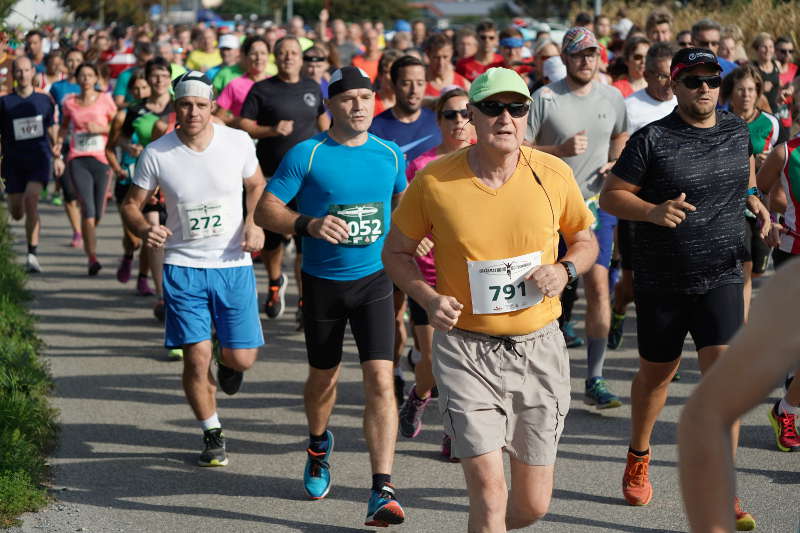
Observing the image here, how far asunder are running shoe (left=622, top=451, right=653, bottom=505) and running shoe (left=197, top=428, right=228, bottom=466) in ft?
7.06

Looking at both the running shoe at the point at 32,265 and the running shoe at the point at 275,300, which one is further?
the running shoe at the point at 32,265

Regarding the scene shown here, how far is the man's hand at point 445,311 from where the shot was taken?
4465 millimetres

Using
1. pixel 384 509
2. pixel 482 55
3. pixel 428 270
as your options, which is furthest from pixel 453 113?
pixel 482 55

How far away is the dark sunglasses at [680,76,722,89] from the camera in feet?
18.5

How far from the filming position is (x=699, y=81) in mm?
5633

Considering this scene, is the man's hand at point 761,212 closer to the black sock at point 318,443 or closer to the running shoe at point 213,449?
the black sock at point 318,443

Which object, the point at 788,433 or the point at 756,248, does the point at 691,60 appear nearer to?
the point at 788,433

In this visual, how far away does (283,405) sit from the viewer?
26.5 ft

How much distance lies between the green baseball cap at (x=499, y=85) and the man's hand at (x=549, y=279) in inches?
25.0

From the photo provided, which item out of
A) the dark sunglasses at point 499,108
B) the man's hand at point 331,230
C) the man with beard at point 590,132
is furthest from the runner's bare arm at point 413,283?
the man with beard at point 590,132

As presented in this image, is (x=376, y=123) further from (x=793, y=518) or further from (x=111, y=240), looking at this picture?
(x=111, y=240)

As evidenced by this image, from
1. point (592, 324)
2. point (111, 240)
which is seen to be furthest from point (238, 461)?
point (111, 240)

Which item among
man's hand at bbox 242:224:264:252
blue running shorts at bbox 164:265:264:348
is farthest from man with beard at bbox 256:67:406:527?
blue running shorts at bbox 164:265:264:348

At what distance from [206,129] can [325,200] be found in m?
1.18
